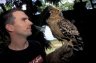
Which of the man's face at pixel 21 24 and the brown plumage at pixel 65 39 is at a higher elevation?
the man's face at pixel 21 24

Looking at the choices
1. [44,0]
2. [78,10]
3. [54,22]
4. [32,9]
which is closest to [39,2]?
[44,0]

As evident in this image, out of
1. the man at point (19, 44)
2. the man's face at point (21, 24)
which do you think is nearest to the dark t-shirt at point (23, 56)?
the man at point (19, 44)

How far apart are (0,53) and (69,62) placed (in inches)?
23.7

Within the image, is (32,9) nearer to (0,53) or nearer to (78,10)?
(78,10)

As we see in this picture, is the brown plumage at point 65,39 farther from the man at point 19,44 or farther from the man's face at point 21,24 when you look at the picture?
the man's face at point 21,24

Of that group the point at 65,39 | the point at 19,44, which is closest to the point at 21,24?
the point at 19,44

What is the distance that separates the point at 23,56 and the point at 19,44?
0.34 ft

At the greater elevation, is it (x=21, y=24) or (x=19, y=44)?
(x=21, y=24)

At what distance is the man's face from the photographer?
1.86m

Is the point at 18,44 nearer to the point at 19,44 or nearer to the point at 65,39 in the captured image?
the point at 19,44

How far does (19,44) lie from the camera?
189cm

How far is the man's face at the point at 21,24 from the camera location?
→ 6.11ft

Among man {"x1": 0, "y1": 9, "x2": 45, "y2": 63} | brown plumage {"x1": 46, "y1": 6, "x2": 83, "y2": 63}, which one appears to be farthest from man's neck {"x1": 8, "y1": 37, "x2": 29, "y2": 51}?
brown plumage {"x1": 46, "y1": 6, "x2": 83, "y2": 63}

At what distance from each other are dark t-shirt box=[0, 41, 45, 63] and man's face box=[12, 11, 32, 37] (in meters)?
0.13
